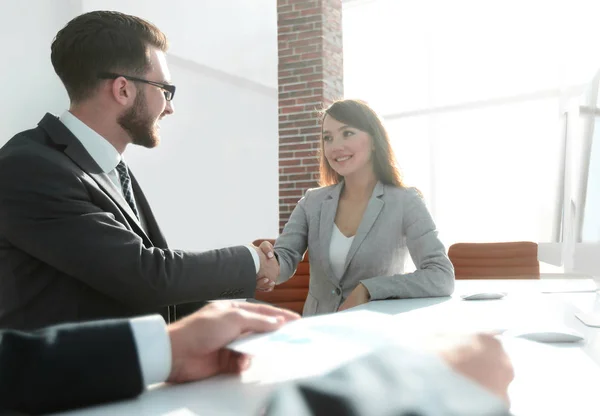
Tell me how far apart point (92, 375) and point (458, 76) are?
23.8 feet

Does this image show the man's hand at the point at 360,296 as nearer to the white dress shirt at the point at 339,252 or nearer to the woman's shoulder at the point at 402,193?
the white dress shirt at the point at 339,252

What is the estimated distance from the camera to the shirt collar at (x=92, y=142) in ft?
5.34

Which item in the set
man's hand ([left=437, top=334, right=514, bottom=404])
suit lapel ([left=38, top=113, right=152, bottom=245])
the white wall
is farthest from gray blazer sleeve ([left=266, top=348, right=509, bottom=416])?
the white wall

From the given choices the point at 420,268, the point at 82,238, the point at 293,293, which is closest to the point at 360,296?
the point at 420,268

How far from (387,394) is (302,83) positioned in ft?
16.3

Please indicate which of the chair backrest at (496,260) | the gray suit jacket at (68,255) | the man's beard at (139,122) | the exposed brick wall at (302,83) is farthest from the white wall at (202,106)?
the chair backrest at (496,260)

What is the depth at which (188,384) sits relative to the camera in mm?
710

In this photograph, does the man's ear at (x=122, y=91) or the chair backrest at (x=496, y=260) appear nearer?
the man's ear at (x=122, y=91)

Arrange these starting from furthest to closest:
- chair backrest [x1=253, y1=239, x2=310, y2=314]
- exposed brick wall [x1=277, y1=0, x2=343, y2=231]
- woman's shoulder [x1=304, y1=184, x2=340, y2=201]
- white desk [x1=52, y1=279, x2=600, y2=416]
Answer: exposed brick wall [x1=277, y1=0, x2=343, y2=231]
chair backrest [x1=253, y1=239, x2=310, y2=314]
woman's shoulder [x1=304, y1=184, x2=340, y2=201]
white desk [x1=52, y1=279, x2=600, y2=416]

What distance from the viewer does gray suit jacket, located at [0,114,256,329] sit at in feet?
4.17

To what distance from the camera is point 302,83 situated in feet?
16.8

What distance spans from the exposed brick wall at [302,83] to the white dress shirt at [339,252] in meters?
2.71

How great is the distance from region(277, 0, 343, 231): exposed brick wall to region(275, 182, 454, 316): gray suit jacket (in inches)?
102

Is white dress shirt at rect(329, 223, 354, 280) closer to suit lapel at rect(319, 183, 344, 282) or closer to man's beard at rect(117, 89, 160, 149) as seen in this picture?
suit lapel at rect(319, 183, 344, 282)
